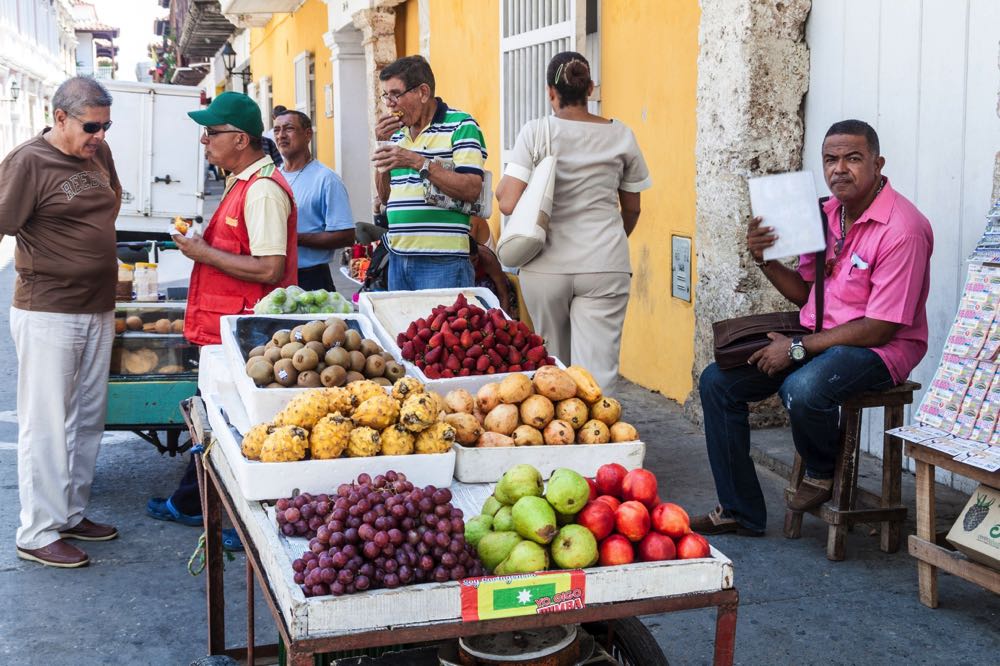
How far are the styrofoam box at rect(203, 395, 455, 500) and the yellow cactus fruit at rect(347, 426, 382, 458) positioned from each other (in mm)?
34

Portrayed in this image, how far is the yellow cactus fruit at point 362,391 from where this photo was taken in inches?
114

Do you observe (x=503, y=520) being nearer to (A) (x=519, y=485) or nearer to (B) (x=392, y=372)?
(A) (x=519, y=485)

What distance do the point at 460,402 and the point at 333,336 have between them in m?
0.53

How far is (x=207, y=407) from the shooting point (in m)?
3.47

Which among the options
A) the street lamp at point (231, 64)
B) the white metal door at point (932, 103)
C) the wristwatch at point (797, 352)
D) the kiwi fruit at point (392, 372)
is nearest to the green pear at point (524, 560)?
the kiwi fruit at point (392, 372)

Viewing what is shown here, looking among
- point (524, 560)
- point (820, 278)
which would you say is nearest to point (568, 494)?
point (524, 560)

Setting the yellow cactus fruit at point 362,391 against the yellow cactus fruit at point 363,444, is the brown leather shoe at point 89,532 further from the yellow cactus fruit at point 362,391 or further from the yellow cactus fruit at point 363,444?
the yellow cactus fruit at point 363,444

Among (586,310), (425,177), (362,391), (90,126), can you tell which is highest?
(90,126)

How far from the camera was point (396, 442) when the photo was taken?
2.69m

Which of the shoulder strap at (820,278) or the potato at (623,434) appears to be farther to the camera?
the shoulder strap at (820,278)

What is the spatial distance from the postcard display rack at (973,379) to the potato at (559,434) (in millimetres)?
1367

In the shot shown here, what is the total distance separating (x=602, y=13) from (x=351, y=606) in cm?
590

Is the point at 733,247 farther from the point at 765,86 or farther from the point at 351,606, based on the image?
the point at 351,606

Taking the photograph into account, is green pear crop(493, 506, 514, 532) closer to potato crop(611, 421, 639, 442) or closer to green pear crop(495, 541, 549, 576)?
green pear crop(495, 541, 549, 576)
